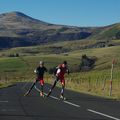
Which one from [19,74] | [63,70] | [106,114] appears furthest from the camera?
[19,74]

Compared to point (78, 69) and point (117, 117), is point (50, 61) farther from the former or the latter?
point (117, 117)

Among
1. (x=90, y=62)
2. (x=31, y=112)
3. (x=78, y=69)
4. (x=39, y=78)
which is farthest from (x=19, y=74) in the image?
(x=31, y=112)

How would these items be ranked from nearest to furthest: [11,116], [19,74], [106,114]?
[11,116] < [106,114] < [19,74]

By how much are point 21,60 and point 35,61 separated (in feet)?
19.4

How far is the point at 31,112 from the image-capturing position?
1895cm

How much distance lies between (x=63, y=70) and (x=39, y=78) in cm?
199

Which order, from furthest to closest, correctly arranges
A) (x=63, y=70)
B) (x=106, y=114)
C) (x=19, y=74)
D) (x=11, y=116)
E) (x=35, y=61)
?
(x=35, y=61), (x=19, y=74), (x=63, y=70), (x=106, y=114), (x=11, y=116)

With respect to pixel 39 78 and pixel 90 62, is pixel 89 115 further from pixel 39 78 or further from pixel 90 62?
pixel 90 62

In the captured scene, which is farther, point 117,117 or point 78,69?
point 78,69

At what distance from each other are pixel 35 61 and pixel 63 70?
15813cm

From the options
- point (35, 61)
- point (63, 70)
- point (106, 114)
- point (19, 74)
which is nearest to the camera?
point (106, 114)

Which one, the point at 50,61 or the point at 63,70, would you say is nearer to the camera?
the point at 63,70

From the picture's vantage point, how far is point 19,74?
162 m

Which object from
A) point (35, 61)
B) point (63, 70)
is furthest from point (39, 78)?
point (35, 61)
